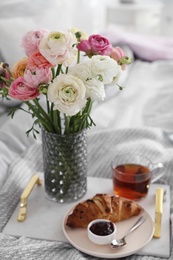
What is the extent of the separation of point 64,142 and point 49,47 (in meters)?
0.27

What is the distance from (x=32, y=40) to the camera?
0.95 meters

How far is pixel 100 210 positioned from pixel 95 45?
40 cm

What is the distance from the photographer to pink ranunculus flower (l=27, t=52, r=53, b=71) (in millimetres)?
921

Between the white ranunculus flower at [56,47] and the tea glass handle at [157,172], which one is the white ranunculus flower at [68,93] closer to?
the white ranunculus flower at [56,47]

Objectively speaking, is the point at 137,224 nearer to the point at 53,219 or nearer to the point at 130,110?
the point at 53,219

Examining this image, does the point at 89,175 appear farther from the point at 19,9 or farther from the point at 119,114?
the point at 19,9

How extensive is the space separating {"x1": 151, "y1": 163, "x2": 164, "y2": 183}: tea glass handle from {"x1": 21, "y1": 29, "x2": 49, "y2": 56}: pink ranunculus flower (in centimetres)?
51

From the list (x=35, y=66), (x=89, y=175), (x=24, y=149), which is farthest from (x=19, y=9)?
(x=35, y=66)

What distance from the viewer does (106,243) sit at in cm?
95

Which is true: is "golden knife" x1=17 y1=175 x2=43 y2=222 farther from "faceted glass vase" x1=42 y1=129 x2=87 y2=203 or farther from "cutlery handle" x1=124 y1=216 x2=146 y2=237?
"cutlery handle" x1=124 y1=216 x2=146 y2=237

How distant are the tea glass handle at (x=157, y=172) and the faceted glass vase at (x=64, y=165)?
224 millimetres

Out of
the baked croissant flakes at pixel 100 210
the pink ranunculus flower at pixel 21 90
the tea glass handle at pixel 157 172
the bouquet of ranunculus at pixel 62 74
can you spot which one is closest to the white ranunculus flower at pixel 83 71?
the bouquet of ranunculus at pixel 62 74

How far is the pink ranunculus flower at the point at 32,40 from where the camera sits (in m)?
0.95

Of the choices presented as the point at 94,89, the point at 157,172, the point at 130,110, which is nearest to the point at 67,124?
the point at 94,89
